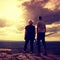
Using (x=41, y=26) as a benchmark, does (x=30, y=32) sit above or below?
below

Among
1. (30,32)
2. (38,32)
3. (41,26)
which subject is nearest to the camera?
(41,26)

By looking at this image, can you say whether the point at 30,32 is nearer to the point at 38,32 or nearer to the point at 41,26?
the point at 38,32

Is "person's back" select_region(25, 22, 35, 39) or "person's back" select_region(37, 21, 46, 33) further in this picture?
"person's back" select_region(25, 22, 35, 39)

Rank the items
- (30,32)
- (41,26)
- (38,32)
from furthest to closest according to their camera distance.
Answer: (30,32) < (38,32) < (41,26)

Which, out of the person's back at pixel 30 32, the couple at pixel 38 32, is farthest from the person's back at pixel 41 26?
the person's back at pixel 30 32

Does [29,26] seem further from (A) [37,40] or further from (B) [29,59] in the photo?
(B) [29,59]

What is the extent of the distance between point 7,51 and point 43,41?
10.2 feet

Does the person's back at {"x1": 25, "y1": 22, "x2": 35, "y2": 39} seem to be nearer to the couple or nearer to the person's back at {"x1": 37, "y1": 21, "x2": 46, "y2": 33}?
the couple

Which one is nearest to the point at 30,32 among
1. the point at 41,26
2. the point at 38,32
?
the point at 38,32

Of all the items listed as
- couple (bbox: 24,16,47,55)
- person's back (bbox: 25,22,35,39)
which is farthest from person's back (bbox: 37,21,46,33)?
person's back (bbox: 25,22,35,39)

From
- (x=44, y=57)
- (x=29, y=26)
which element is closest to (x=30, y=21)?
Result: (x=29, y=26)

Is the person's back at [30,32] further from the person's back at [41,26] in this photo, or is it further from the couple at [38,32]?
the person's back at [41,26]

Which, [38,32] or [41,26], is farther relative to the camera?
[38,32]

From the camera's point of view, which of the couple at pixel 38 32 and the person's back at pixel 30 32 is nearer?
the couple at pixel 38 32
